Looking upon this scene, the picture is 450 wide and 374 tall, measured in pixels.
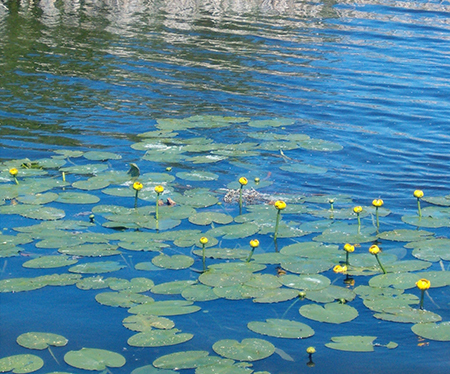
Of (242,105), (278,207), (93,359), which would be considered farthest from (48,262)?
(242,105)

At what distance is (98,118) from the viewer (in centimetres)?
692

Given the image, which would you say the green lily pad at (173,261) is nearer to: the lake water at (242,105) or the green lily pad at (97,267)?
the lake water at (242,105)

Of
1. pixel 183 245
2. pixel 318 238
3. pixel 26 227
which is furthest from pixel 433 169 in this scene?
pixel 26 227

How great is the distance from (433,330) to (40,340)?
190 centimetres

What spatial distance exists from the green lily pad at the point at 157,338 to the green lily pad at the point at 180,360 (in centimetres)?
8

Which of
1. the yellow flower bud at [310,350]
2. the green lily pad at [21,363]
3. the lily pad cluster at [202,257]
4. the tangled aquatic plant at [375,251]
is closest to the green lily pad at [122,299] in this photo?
the lily pad cluster at [202,257]

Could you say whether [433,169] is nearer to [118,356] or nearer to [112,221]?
[112,221]

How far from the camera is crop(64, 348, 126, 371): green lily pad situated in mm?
2758

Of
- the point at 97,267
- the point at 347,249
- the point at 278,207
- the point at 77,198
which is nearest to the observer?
the point at 347,249

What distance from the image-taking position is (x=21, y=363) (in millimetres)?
2779

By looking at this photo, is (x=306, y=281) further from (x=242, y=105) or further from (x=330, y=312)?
(x=242, y=105)

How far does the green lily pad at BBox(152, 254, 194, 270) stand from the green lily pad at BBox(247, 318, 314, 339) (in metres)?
0.68

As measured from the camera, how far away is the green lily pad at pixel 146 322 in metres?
3.04

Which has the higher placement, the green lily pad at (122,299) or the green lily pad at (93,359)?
the green lily pad at (122,299)
